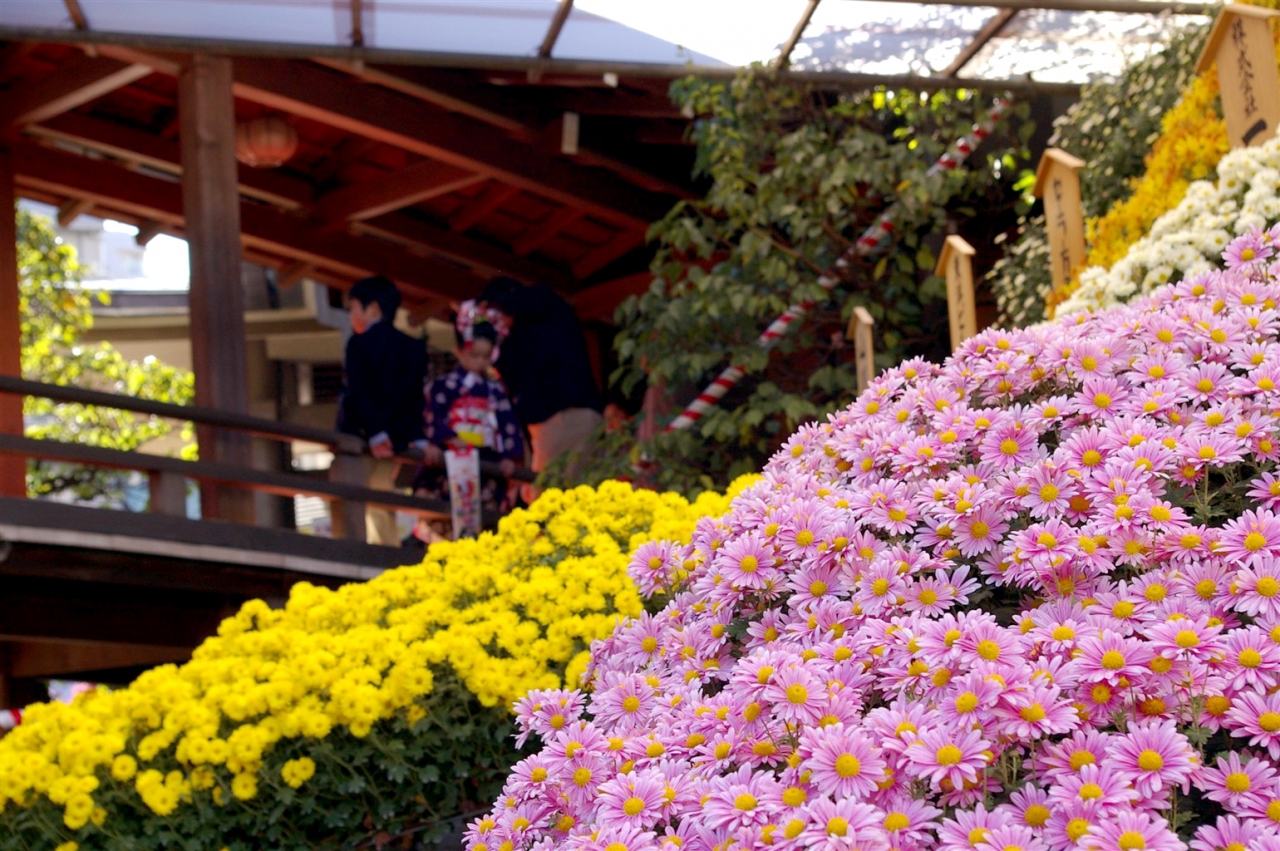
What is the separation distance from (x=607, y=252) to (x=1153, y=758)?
8.98 m

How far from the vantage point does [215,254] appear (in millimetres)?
6793

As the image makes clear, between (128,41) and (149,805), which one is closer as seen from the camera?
(149,805)

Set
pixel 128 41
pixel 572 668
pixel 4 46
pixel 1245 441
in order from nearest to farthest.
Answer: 1. pixel 1245 441
2. pixel 572 668
3. pixel 128 41
4. pixel 4 46

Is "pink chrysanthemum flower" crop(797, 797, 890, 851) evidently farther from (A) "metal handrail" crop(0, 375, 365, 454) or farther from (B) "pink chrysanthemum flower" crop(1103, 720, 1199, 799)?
(A) "metal handrail" crop(0, 375, 365, 454)

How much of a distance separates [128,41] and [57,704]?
378 centimetres

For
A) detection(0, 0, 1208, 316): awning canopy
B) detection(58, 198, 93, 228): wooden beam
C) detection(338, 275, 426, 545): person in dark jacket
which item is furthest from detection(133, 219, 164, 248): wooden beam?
detection(338, 275, 426, 545): person in dark jacket

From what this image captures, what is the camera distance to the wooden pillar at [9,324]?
8406mm

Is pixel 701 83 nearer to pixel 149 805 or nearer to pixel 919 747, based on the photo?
pixel 149 805

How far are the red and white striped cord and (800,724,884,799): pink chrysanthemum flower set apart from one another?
4.82 m

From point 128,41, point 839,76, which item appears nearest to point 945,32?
point 839,76

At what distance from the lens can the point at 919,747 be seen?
1.33 metres

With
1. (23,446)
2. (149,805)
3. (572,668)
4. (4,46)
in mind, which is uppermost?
(4,46)

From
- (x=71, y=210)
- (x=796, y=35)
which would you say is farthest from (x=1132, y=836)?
(x=71, y=210)

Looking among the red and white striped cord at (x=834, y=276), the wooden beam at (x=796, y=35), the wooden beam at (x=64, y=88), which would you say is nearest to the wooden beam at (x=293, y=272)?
the wooden beam at (x=64, y=88)
